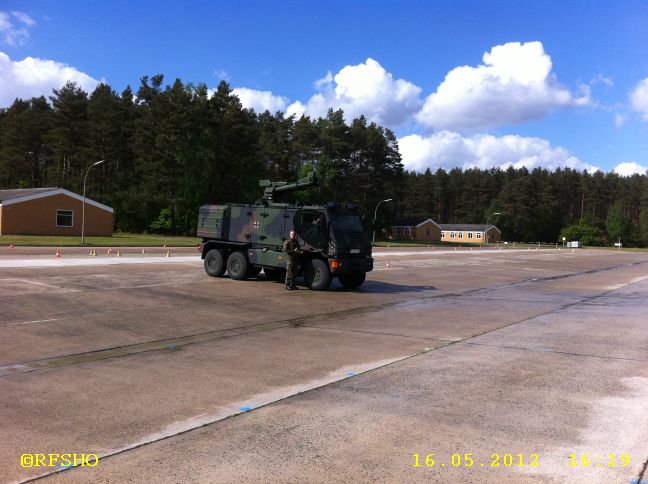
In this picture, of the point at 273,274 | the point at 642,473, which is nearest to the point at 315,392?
the point at 642,473

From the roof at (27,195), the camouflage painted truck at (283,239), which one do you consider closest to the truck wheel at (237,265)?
the camouflage painted truck at (283,239)

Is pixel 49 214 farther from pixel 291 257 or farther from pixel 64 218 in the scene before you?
pixel 291 257

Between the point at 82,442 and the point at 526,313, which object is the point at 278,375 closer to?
the point at 82,442

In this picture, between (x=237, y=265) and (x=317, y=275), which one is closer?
(x=317, y=275)

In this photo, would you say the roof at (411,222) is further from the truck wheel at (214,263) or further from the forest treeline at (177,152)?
the truck wheel at (214,263)

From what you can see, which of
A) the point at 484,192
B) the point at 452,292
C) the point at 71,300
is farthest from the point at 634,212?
the point at 71,300

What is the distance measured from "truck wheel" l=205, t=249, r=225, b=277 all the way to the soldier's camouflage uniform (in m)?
3.29

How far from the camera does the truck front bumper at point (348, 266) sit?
50.7ft

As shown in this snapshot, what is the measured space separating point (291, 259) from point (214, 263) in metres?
3.86

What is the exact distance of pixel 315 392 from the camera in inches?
225

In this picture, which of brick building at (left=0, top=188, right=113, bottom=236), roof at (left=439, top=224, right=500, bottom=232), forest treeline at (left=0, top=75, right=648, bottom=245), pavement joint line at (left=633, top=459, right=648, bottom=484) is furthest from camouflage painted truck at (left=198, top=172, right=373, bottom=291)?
roof at (left=439, top=224, right=500, bottom=232)

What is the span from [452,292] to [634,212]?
14117 cm

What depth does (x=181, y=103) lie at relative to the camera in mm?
59219

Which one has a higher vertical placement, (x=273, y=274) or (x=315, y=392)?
(x=273, y=274)
